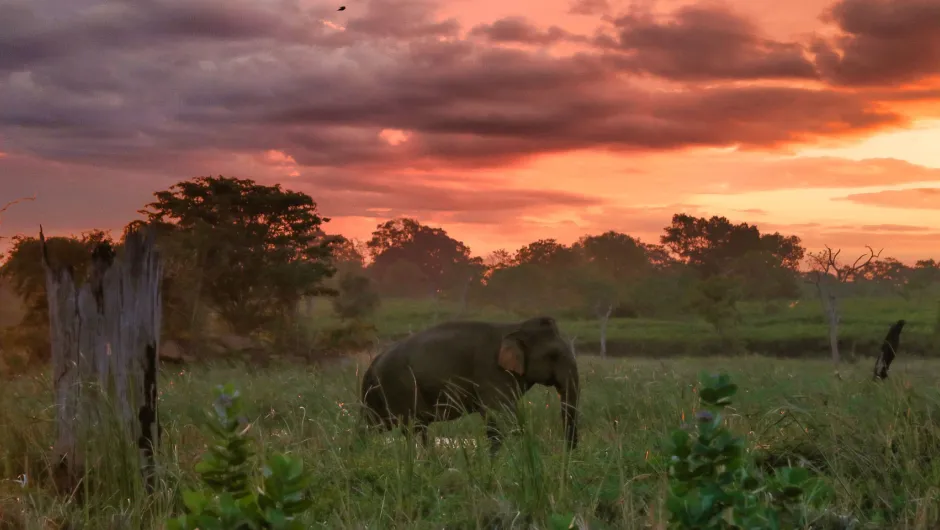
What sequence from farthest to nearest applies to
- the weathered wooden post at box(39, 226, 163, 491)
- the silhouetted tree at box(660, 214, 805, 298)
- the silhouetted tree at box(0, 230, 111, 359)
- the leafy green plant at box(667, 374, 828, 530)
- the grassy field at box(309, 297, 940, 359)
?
the silhouetted tree at box(660, 214, 805, 298) → the grassy field at box(309, 297, 940, 359) → the silhouetted tree at box(0, 230, 111, 359) → the weathered wooden post at box(39, 226, 163, 491) → the leafy green plant at box(667, 374, 828, 530)

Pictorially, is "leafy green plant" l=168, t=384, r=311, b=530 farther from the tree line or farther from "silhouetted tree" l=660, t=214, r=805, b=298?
"silhouetted tree" l=660, t=214, r=805, b=298

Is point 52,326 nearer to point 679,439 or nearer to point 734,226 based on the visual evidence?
point 679,439

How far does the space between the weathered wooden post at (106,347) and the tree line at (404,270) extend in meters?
0.23

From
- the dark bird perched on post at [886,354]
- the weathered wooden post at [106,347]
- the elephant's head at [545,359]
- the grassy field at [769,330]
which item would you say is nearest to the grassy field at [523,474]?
the weathered wooden post at [106,347]

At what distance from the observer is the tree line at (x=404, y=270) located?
2219cm

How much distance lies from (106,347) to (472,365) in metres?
4.84

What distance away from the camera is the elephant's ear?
30.4 feet

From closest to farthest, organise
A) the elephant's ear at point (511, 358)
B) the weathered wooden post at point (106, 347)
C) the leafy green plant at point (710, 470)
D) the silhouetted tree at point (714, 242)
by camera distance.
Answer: the leafy green plant at point (710, 470) → the weathered wooden post at point (106, 347) → the elephant's ear at point (511, 358) → the silhouetted tree at point (714, 242)

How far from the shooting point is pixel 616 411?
28.9 ft

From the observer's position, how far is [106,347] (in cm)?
564

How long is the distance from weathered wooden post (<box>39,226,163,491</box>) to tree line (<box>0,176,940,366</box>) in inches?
9.1

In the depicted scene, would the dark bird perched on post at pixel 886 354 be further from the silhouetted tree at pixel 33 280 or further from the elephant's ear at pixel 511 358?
the silhouetted tree at pixel 33 280

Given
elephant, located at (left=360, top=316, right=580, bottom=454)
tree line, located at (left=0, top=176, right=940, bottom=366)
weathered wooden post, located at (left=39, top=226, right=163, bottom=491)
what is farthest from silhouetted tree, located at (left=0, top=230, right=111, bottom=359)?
weathered wooden post, located at (left=39, top=226, right=163, bottom=491)

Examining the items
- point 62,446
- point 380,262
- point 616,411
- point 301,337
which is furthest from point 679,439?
point 380,262
